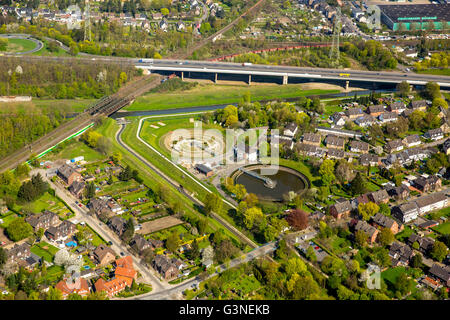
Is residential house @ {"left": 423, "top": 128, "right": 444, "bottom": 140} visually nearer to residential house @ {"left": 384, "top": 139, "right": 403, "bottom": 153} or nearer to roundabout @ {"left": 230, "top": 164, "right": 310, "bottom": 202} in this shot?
residential house @ {"left": 384, "top": 139, "right": 403, "bottom": 153}

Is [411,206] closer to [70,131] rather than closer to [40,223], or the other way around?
[40,223]

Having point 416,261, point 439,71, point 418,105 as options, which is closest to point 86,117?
point 418,105

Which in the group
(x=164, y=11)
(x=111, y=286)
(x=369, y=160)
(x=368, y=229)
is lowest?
(x=111, y=286)

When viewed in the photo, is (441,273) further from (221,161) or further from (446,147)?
(221,161)

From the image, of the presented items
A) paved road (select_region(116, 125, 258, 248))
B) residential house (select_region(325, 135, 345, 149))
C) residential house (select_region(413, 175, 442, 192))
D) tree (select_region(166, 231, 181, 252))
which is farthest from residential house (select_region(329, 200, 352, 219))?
tree (select_region(166, 231, 181, 252))

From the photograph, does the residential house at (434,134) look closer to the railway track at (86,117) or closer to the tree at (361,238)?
the tree at (361,238)
